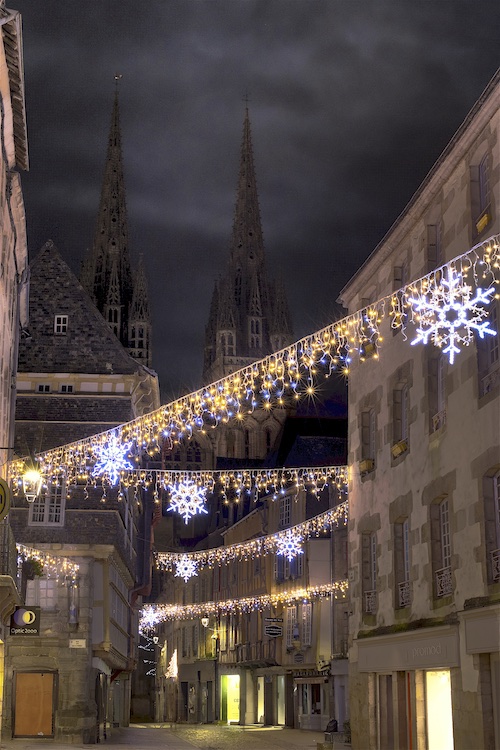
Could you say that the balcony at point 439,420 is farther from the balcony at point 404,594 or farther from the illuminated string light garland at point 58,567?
the illuminated string light garland at point 58,567

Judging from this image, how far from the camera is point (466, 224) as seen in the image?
17.0 metres

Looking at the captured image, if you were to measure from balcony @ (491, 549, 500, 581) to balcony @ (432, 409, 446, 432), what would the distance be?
2.92 m

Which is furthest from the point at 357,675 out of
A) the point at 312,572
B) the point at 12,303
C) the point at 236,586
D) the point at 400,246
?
the point at 236,586

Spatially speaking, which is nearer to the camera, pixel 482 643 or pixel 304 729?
pixel 482 643

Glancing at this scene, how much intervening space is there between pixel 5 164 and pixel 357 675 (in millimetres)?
12150

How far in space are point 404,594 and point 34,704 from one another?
42.7 feet

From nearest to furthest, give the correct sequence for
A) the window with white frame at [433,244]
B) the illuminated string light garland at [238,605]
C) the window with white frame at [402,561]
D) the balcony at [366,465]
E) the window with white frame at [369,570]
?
1. the window with white frame at [433,244]
2. the window with white frame at [402,561]
3. the window with white frame at [369,570]
4. the balcony at [366,465]
5. the illuminated string light garland at [238,605]

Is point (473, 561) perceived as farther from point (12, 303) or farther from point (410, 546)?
point (12, 303)

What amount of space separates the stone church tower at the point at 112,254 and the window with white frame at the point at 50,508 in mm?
81539

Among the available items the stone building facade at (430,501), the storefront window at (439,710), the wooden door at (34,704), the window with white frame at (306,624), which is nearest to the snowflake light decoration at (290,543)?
the window with white frame at (306,624)

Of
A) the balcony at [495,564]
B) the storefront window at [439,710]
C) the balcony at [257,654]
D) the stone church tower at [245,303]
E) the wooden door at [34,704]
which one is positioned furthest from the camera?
the stone church tower at [245,303]

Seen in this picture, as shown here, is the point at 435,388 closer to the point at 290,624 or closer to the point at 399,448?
the point at 399,448

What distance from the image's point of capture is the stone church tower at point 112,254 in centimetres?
11306

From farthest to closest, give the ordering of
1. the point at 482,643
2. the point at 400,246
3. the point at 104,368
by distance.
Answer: the point at 104,368 → the point at 400,246 → the point at 482,643
